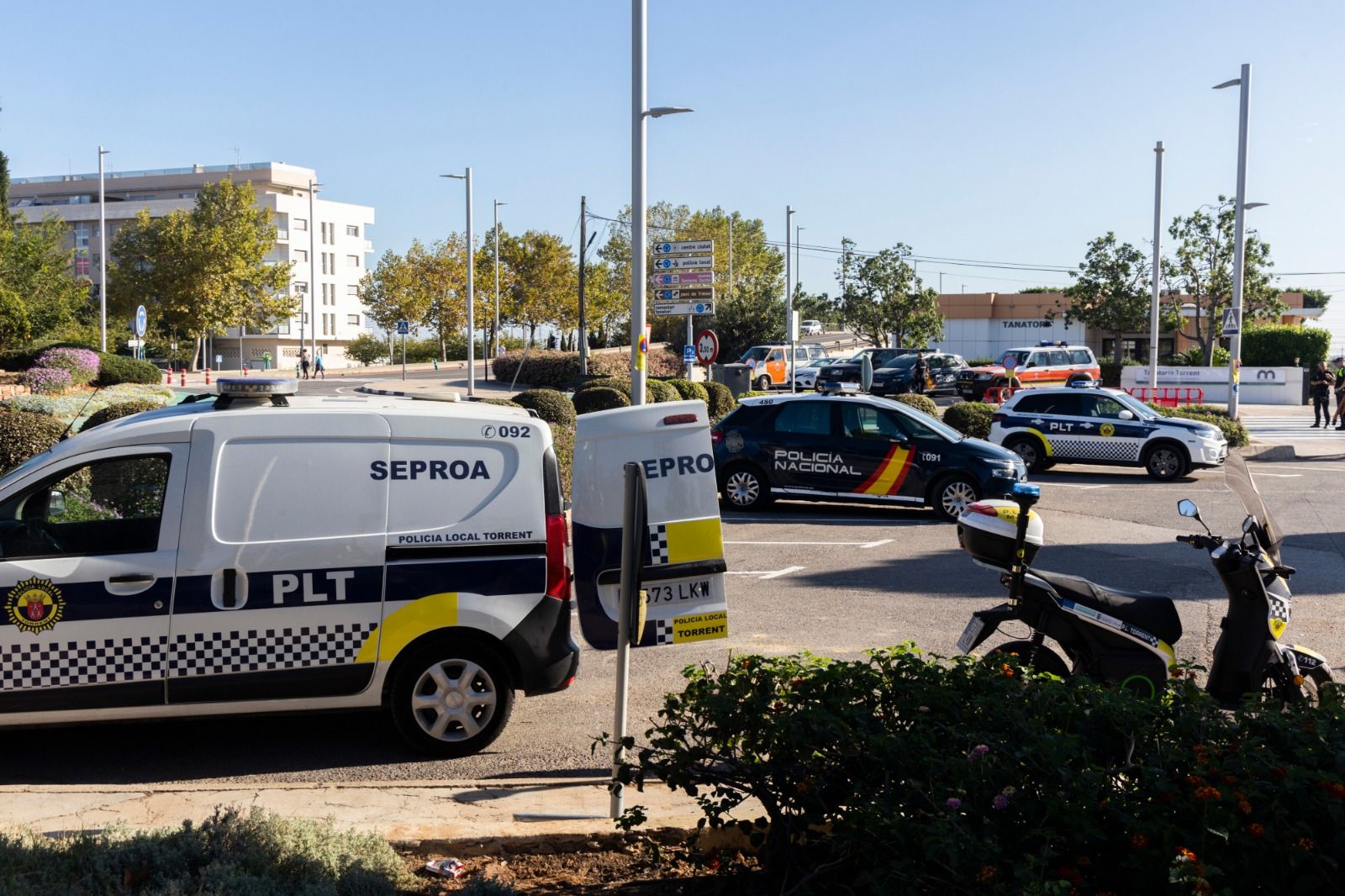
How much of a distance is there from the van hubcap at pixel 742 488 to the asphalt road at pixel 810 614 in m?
0.37

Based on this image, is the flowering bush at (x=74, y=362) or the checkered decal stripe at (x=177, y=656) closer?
the checkered decal stripe at (x=177, y=656)

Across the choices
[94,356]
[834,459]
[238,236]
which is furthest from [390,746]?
[238,236]

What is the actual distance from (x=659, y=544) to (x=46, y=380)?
2808cm

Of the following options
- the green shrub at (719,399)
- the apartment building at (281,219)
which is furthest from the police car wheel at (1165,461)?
the apartment building at (281,219)

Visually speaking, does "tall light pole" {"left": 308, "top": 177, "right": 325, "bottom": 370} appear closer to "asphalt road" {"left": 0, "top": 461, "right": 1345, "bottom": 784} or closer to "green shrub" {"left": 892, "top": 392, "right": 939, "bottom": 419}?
"green shrub" {"left": 892, "top": 392, "right": 939, "bottom": 419}

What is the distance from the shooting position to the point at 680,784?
4094mm

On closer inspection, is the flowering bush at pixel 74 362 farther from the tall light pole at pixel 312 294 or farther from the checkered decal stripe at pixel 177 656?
the tall light pole at pixel 312 294

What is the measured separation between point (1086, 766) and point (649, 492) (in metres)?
2.41

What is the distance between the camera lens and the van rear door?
6.12m

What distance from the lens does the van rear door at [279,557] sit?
6.12 meters

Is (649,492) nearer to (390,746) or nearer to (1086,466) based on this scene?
(390,746)

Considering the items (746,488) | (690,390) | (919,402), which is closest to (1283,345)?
(690,390)

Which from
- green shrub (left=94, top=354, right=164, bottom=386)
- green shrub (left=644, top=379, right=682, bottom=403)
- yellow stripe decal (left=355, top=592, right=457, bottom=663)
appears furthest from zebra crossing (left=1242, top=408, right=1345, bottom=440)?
green shrub (left=94, top=354, right=164, bottom=386)

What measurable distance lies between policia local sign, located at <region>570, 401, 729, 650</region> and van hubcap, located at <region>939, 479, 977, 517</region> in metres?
10.3
